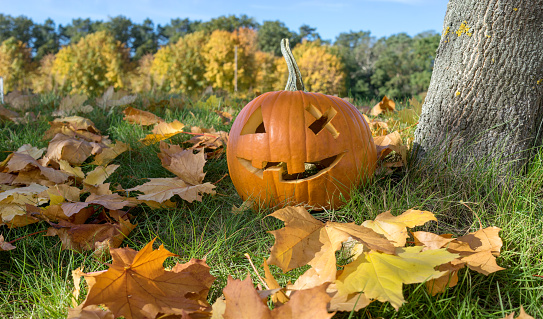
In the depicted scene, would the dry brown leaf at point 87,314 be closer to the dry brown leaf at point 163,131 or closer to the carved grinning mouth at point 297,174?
the carved grinning mouth at point 297,174

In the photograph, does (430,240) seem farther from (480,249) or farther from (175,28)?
(175,28)

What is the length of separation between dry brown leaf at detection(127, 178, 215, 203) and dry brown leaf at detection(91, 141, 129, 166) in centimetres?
63

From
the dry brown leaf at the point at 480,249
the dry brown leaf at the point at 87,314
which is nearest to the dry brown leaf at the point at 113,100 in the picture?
the dry brown leaf at the point at 87,314

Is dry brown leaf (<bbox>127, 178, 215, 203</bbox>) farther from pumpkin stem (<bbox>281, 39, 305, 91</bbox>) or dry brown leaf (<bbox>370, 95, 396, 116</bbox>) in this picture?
dry brown leaf (<bbox>370, 95, 396, 116</bbox>)

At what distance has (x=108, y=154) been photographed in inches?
89.4

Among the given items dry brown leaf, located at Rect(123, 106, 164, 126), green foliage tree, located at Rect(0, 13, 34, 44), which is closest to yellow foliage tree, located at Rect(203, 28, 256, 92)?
dry brown leaf, located at Rect(123, 106, 164, 126)

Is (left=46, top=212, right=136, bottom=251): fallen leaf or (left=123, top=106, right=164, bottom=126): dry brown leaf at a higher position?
(left=123, top=106, right=164, bottom=126): dry brown leaf

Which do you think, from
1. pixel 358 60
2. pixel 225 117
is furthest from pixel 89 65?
pixel 358 60

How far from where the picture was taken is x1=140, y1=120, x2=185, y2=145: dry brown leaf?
2.35 metres

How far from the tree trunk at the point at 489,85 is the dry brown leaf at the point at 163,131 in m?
1.47

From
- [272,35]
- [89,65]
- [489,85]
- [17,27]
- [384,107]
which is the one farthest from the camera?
[17,27]

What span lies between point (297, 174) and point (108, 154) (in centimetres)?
121

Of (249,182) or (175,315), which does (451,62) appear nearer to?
(249,182)

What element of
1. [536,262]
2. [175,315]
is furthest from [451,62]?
[175,315]
